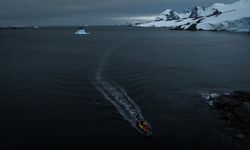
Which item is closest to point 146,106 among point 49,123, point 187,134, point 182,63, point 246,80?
point 187,134

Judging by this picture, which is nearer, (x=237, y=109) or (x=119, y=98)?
(x=237, y=109)

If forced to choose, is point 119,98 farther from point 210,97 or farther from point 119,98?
point 210,97

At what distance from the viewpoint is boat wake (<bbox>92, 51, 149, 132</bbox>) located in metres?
28.6

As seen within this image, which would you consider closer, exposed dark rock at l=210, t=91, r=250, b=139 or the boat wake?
exposed dark rock at l=210, t=91, r=250, b=139

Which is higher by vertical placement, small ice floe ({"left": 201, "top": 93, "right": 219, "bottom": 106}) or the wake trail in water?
the wake trail in water

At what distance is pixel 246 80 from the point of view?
4431 cm

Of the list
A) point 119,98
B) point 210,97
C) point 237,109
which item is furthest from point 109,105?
point 237,109

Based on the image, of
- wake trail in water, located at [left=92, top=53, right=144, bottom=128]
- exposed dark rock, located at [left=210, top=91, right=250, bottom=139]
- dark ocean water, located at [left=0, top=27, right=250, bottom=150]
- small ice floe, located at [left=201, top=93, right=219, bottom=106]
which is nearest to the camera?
dark ocean water, located at [left=0, top=27, right=250, bottom=150]

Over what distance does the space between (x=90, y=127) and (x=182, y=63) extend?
1359 inches

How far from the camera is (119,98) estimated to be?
33.3m

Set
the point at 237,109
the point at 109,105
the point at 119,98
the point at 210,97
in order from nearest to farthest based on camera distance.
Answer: the point at 237,109 → the point at 109,105 → the point at 119,98 → the point at 210,97

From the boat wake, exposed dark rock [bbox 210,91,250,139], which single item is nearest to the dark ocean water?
the boat wake

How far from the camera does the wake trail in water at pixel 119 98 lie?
Answer: 2873 cm

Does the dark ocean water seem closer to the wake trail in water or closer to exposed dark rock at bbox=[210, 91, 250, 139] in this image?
the wake trail in water
